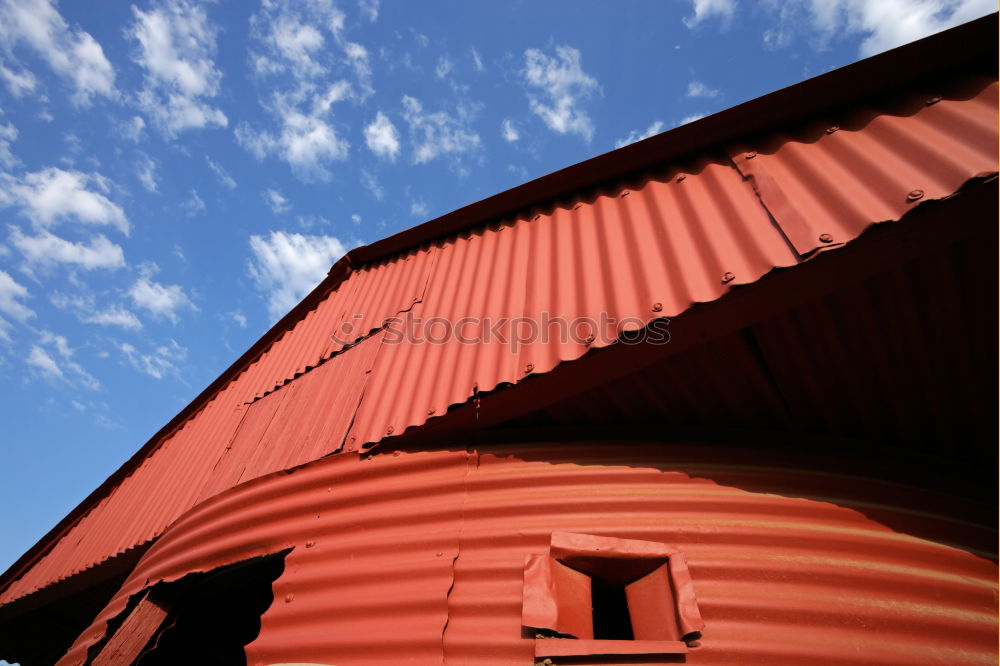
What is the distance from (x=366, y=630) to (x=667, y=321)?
175cm

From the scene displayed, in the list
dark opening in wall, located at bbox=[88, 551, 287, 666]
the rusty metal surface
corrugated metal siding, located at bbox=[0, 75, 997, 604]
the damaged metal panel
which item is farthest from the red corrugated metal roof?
dark opening in wall, located at bbox=[88, 551, 287, 666]

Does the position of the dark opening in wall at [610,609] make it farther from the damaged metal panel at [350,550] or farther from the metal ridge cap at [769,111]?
the metal ridge cap at [769,111]

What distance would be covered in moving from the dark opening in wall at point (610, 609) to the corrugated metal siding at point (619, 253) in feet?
3.07

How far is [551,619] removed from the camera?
194 centimetres

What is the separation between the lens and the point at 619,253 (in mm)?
2986

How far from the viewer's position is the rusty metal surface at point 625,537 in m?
1.96

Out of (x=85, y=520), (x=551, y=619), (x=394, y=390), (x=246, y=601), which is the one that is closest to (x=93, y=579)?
(x=246, y=601)

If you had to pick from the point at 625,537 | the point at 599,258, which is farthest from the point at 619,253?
the point at 625,537

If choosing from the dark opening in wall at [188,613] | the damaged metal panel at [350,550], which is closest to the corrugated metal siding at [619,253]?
the damaged metal panel at [350,550]

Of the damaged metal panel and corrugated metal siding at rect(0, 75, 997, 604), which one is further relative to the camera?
corrugated metal siding at rect(0, 75, 997, 604)

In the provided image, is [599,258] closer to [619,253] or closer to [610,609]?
[619,253]

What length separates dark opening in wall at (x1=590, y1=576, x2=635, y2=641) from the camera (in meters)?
2.23

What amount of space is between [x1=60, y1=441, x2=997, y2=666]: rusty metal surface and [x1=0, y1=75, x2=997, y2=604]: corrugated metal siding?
40 centimetres

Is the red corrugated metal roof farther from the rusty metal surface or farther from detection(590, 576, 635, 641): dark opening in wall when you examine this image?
detection(590, 576, 635, 641): dark opening in wall
